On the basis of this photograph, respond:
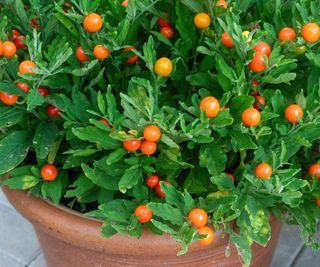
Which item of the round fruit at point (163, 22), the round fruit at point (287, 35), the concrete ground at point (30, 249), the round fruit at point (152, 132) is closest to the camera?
the round fruit at point (152, 132)

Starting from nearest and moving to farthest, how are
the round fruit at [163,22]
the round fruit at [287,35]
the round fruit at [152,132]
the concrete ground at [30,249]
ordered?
the round fruit at [152,132] < the round fruit at [287,35] < the round fruit at [163,22] < the concrete ground at [30,249]

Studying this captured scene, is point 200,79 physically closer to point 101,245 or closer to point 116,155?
point 116,155

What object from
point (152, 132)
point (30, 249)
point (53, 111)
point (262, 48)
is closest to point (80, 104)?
point (53, 111)

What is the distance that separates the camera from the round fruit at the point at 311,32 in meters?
0.74

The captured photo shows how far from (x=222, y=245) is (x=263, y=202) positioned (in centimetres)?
13

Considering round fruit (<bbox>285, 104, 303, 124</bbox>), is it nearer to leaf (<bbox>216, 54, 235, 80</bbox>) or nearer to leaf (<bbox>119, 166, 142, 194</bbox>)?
leaf (<bbox>216, 54, 235, 80</bbox>)

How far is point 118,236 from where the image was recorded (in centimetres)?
86

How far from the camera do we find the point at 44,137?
0.87 metres

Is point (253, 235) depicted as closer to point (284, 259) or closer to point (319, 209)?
point (319, 209)

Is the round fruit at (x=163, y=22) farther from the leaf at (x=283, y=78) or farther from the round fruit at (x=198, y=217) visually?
the round fruit at (x=198, y=217)

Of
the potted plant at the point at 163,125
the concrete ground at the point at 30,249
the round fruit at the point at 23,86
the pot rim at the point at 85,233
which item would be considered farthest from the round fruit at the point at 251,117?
the concrete ground at the point at 30,249

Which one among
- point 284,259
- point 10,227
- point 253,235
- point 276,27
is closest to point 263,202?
point 253,235

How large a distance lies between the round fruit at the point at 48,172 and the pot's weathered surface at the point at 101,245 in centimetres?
6

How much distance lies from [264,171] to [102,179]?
0.82 feet
